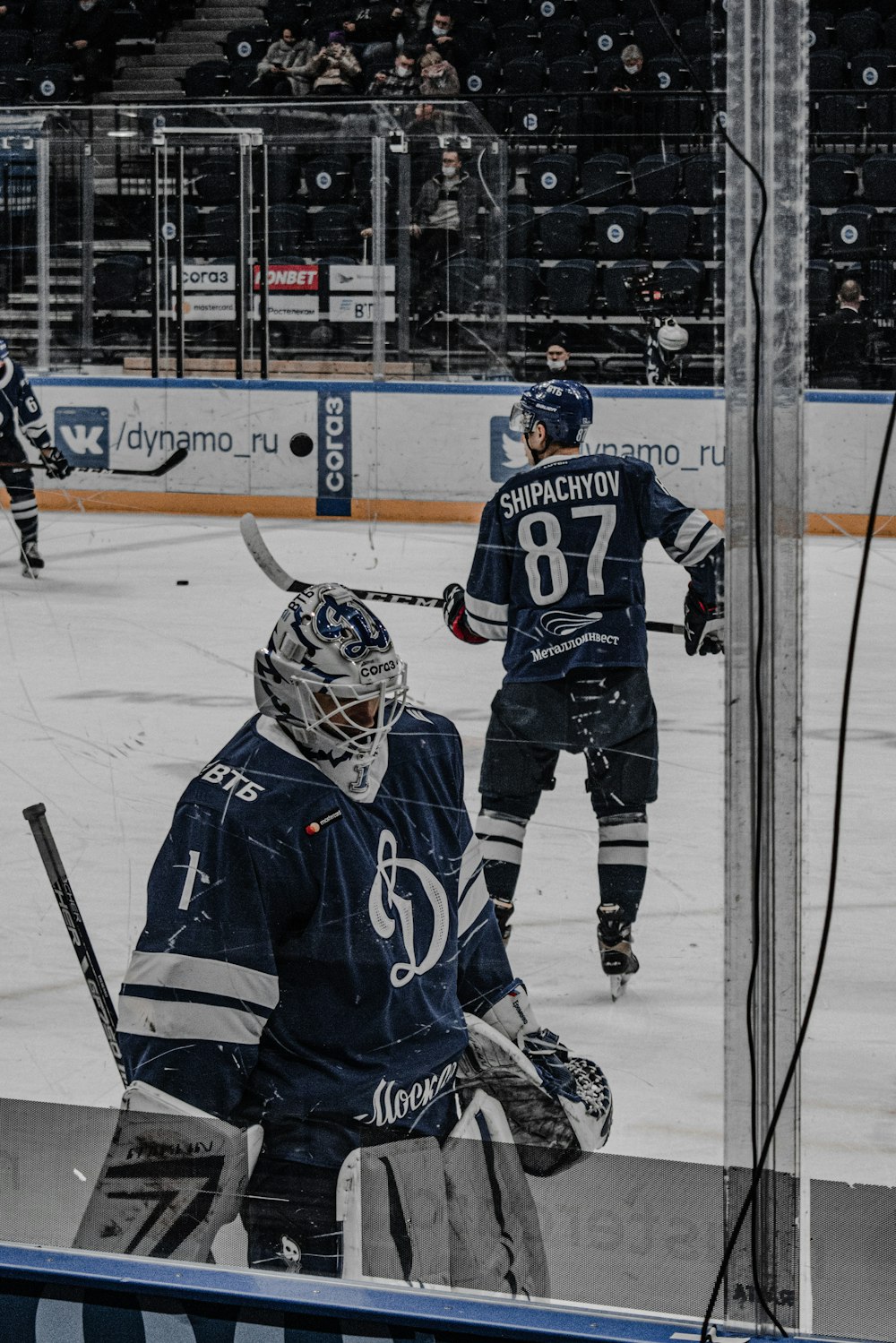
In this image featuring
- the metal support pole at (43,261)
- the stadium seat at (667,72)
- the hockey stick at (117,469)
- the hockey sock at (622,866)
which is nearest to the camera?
the stadium seat at (667,72)

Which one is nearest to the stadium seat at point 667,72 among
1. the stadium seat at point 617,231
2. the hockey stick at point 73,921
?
the stadium seat at point 617,231

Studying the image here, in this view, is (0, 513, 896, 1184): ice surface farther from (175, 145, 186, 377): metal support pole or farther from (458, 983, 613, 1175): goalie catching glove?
(175, 145, 186, 377): metal support pole

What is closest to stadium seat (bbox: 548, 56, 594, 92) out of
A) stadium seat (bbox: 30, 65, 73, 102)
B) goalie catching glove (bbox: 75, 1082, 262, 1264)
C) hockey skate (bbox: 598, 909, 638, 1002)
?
stadium seat (bbox: 30, 65, 73, 102)

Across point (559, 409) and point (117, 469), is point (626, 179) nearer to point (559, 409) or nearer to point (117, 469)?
point (559, 409)

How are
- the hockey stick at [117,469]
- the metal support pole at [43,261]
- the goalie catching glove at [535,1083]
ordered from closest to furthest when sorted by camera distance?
the goalie catching glove at [535,1083] → the hockey stick at [117,469] → the metal support pole at [43,261]

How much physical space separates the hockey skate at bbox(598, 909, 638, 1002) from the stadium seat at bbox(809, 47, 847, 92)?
2.35 feet

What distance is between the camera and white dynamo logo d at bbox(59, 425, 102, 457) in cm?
163

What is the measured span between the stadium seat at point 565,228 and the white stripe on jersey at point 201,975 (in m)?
0.67

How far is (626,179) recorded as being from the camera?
1.36m

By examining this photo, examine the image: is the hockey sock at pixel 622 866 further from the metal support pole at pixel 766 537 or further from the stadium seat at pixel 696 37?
the stadium seat at pixel 696 37

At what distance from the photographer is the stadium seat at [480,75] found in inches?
58.5

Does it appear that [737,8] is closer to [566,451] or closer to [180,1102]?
[566,451]

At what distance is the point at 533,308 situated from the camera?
5.02 ft

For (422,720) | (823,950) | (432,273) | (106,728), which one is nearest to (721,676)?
(823,950)
